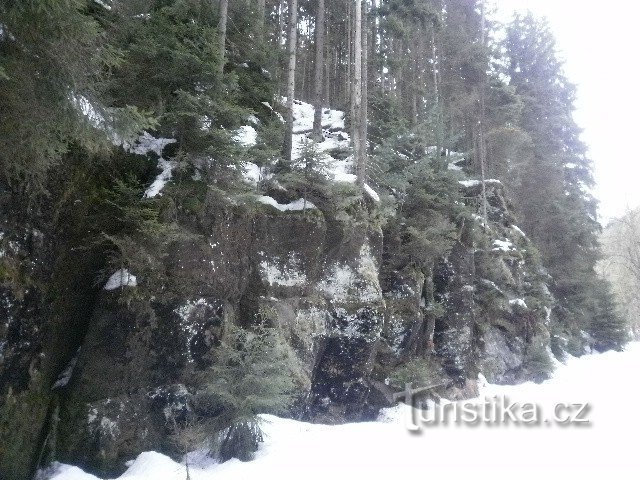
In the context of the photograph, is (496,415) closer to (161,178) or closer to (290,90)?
(161,178)

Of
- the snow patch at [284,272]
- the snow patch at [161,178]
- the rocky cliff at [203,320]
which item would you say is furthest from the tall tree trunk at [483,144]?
the snow patch at [161,178]

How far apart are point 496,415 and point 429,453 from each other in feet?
8.96

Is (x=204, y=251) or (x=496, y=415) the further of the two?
(x=496, y=415)

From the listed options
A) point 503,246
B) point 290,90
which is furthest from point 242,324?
point 503,246

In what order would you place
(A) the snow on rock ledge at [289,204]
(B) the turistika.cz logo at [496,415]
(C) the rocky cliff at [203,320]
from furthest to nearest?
(A) the snow on rock ledge at [289,204] → (B) the turistika.cz logo at [496,415] → (C) the rocky cliff at [203,320]

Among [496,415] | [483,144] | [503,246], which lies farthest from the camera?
[483,144]

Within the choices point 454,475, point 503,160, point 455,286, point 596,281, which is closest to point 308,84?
point 503,160

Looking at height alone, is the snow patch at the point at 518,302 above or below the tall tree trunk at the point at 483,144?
below

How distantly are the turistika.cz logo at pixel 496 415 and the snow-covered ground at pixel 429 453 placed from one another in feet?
0.67

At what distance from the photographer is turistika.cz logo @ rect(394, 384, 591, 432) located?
985 cm

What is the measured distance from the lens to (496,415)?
10.1m

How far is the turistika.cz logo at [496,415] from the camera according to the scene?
9852mm

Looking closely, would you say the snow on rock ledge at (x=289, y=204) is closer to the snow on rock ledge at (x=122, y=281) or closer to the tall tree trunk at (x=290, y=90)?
the tall tree trunk at (x=290, y=90)

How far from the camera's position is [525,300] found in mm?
19562
